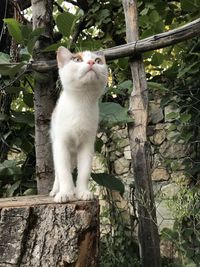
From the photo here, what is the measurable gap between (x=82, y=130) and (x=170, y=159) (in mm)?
1282

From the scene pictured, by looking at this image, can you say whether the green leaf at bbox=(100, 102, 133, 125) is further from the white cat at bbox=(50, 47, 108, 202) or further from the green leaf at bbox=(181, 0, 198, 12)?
the green leaf at bbox=(181, 0, 198, 12)

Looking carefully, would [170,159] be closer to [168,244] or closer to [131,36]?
[168,244]

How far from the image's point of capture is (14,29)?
194 centimetres

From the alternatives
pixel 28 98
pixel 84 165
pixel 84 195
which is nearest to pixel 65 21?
pixel 28 98

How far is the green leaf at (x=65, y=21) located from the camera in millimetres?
1886

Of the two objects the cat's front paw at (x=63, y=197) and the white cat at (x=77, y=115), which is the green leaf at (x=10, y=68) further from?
the cat's front paw at (x=63, y=197)

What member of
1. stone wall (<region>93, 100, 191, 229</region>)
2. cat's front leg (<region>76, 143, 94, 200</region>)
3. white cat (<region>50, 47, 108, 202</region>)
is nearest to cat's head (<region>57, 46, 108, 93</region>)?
white cat (<region>50, 47, 108, 202</region>)

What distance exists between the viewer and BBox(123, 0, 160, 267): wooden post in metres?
1.75

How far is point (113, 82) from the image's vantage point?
8.42 feet

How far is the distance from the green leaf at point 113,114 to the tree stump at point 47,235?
18.8 inches

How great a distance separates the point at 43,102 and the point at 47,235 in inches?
32.7

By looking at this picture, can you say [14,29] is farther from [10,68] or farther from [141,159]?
[141,159]

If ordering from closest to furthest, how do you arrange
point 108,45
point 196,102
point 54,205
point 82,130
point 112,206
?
point 54,205, point 82,130, point 196,102, point 112,206, point 108,45

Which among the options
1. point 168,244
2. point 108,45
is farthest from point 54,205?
point 108,45
